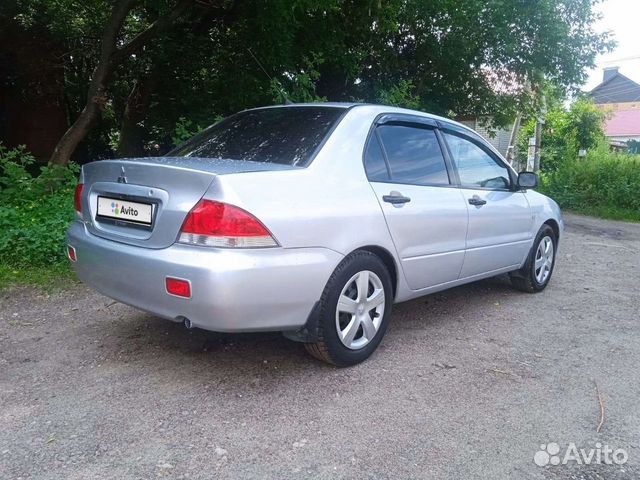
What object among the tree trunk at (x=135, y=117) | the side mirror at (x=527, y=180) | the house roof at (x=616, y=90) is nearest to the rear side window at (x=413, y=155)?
the side mirror at (x=527, y=180)

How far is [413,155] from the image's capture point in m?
3.95

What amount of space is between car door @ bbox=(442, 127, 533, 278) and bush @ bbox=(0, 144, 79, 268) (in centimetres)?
395

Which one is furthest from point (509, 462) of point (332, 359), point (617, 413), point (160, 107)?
point (160, 107)

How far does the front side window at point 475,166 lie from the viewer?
14.4ft

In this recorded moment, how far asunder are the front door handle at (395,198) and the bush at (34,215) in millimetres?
3624

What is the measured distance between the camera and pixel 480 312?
481 cm

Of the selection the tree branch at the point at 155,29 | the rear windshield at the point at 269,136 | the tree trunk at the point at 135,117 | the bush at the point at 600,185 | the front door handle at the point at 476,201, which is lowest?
the bush at the point at 600,185

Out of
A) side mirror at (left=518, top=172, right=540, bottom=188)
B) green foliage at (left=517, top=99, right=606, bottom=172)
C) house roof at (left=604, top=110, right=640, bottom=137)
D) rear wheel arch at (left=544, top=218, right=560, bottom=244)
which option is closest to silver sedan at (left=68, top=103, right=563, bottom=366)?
side mirror at (left=518, top=172, right=540, bottom=188)

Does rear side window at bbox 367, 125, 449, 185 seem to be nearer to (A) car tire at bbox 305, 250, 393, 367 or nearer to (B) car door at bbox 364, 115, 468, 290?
(B) car door at bbox 364, 115, 468, 290

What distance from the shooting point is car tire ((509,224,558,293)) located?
533cm

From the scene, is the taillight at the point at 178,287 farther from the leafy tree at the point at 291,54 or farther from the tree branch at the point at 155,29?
the tree branch at the point at 155,29

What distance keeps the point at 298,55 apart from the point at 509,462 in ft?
29.4

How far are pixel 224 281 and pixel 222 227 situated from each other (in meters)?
0.27

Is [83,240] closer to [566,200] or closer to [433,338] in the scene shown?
[433,338]
